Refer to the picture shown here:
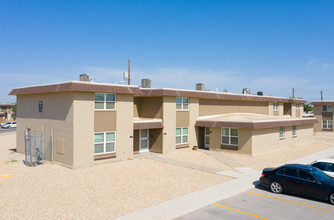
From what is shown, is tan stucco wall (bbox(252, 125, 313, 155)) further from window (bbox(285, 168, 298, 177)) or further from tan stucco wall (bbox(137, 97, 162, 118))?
window (bbox(285, 168, 298, 177))

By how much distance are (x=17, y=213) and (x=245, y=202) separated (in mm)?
9495

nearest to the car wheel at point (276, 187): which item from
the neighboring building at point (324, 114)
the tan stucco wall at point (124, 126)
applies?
the tan stucco wall at point (124, 126)

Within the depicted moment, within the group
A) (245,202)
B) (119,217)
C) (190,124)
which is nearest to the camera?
(119,217)

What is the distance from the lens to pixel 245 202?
1177cm

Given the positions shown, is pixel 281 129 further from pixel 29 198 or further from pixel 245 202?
pixel 29 198

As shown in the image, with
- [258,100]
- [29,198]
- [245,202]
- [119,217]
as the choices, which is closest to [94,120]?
[29,198]

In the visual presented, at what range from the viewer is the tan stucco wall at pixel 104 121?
1848cm

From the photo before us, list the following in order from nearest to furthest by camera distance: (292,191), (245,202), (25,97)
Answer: (245,202) < (292,191) < (25,97)

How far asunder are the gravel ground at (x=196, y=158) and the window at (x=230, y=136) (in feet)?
8.58

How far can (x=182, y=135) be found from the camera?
83.2 ft

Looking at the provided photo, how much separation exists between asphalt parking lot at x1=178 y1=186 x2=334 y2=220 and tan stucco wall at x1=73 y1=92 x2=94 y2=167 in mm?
9979

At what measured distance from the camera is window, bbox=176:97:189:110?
2484 centimetres

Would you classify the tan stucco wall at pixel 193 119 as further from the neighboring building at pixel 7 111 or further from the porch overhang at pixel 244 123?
the neighboring building at pixel 7 111

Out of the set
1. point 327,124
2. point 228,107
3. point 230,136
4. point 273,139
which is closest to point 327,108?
point 327,124
